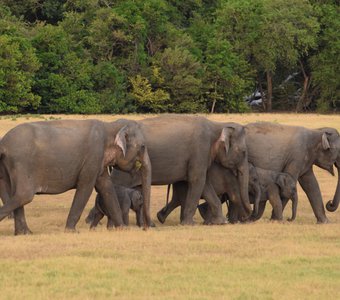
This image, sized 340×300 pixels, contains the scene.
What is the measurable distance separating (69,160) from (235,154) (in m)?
3.82

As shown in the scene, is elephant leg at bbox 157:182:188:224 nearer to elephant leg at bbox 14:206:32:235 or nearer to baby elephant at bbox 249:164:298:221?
baby elephant at bbox 249:164:298:221

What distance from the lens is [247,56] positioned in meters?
75.7

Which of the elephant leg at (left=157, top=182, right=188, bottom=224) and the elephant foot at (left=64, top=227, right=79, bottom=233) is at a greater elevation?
the elephant foot at (left=64, top=227, right=79, bottom=233)

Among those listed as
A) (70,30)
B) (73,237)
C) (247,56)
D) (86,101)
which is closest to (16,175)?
(73,237)

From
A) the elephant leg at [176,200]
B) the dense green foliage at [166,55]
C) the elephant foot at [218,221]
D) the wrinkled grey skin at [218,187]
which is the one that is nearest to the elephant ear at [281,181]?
the wrinkled grey skin at [218,187]

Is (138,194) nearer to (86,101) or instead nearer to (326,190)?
(326,190)

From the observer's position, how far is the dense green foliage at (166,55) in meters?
58.3

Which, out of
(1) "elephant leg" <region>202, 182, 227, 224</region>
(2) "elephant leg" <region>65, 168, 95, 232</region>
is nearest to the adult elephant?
(1) "elephant leg" <region>202, 182, 227, 224</region>

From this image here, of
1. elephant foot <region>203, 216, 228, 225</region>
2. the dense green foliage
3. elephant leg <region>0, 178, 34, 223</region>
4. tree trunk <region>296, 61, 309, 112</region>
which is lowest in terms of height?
tree trunk <region>296, 61, 309, 112</region>

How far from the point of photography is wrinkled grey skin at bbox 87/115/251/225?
20.1 metres

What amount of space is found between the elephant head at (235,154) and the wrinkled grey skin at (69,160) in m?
1.91

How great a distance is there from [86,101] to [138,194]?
40.0m

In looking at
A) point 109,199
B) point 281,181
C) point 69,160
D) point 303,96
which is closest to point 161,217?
point 281,181

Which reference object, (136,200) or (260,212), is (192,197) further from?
(260,212)
